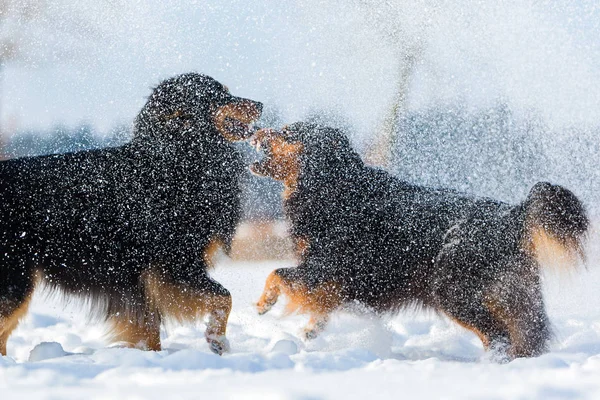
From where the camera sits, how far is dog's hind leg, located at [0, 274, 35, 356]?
331 centimetres

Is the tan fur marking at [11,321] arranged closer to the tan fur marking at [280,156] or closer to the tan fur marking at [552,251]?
the tan fur marking at [280,156]

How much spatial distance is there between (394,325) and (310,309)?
902 mm

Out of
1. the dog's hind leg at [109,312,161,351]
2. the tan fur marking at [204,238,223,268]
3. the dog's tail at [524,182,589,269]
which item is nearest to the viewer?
the dog's tail at [524,182,589,269]

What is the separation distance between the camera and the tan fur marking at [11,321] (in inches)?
130

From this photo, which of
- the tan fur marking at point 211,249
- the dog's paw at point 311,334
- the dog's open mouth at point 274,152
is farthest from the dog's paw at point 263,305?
the dog's open mouth at point 274,152

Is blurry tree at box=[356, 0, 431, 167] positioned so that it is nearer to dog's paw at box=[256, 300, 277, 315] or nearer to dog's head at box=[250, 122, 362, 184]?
dog's head at box=[250, 122, 362, 184]

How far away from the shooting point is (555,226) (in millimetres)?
3145

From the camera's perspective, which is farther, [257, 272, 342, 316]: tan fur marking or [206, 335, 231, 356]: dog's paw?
[257, 272, 342, 316]: tan fur marking

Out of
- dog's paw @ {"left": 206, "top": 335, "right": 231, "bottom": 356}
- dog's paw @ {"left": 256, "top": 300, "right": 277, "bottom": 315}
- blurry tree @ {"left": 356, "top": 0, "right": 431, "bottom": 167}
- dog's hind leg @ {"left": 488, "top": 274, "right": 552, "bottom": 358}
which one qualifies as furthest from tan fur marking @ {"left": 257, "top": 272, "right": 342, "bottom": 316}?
blurry tree @ {"left": 356, "top": 0, "right": 431, "bottom": 167}

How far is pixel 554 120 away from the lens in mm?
6695

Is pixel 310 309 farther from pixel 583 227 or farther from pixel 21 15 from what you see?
pixel 21 15

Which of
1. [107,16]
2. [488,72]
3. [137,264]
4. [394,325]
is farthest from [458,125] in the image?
[137,264]

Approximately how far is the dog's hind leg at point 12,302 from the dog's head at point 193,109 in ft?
3.56

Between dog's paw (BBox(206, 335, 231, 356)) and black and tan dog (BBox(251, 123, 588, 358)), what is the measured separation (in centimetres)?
32
